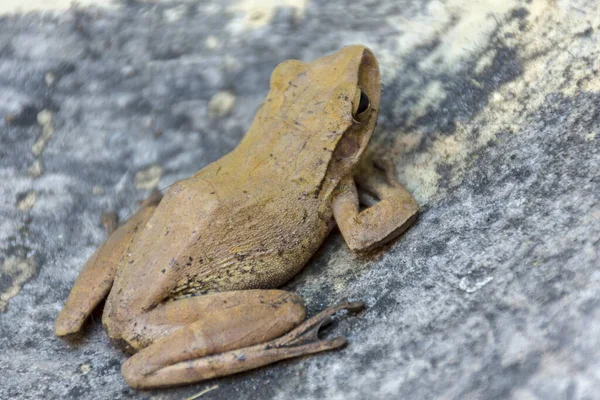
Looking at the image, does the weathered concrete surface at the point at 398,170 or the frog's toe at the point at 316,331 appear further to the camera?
the frog's toe at the point at 316,331

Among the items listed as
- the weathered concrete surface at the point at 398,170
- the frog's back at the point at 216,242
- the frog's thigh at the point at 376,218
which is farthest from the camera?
the frog's thigh at the point at 376,218

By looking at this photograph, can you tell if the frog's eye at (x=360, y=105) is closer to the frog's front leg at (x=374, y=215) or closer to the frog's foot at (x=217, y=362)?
the frog's front leg at (x=374, y=215)

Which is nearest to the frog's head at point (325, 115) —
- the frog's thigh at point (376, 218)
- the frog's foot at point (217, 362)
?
the frog's thigh at point (376, 218)

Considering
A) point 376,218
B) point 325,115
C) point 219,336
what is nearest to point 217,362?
point 219,336

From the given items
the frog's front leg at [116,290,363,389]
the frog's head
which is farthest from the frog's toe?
the frog's head

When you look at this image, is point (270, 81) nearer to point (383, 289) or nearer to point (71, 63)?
point (71, 63)

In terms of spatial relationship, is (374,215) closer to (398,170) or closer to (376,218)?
(376,218)

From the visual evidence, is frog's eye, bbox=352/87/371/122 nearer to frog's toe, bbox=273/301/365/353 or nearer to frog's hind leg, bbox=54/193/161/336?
frog's toe, bbox=273/301/365/353

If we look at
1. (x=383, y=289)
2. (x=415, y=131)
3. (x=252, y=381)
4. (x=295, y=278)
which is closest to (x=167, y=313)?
(x=252, y=381)
